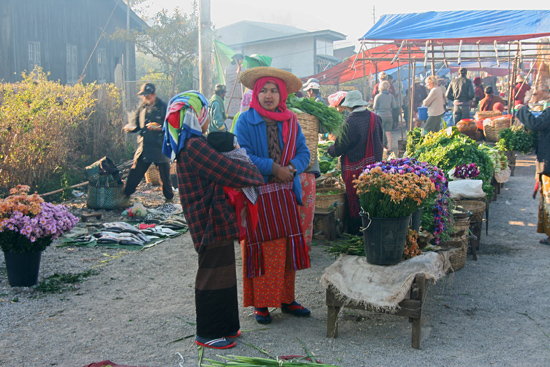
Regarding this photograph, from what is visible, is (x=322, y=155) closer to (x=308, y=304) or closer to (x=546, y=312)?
(x=308, y=304)

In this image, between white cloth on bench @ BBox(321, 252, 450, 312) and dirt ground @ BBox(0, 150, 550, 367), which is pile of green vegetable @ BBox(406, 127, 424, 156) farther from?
white cloth on bench @ BBox(321, 252, 450, 312)

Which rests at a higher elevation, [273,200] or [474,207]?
[273,200]

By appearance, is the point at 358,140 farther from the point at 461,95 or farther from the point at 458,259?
the point at 461,95

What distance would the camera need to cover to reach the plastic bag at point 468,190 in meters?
6.46

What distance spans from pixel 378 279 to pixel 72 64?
65.7 feet

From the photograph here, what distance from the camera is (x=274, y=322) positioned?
425 cm

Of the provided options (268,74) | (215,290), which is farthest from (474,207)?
(215,290)

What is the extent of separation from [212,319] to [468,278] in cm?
296

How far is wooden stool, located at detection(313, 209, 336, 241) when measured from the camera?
6574 millimetres

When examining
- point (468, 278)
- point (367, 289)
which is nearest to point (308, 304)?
point (367, 289)

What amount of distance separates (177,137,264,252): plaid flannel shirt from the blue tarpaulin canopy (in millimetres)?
9372

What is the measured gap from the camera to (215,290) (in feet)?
12.2

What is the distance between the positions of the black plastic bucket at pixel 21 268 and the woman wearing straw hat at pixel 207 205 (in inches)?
87.5

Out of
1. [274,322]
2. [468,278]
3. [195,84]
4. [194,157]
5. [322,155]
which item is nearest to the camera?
[194,157]
